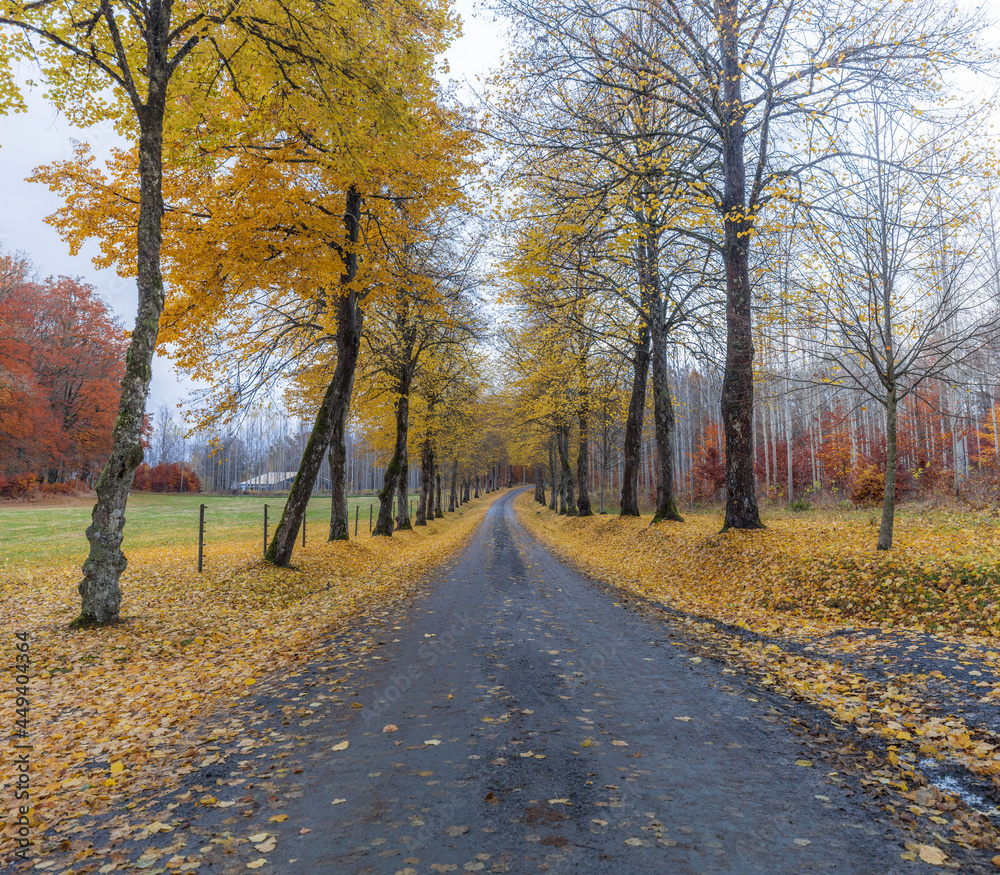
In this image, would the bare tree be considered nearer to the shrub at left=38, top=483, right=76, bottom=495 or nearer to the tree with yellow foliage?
the tree with yellow foliage

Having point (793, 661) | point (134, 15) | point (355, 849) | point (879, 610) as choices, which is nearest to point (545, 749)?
point (355, 849)

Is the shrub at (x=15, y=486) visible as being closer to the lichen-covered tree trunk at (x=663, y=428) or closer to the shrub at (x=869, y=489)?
the lichen-covered tree trunk at (x=663, y=428)

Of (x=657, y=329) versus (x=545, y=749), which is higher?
(x=657, y=329)

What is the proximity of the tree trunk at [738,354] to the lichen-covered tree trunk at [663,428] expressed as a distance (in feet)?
15.3

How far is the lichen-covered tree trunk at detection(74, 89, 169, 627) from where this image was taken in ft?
22.6

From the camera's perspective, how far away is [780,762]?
3.44 meters

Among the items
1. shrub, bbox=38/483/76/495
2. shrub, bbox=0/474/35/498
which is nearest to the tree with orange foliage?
shrub, bbox=0/474/35/498

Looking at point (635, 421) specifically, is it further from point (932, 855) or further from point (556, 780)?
point (932, 855)

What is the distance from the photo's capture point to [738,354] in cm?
1134

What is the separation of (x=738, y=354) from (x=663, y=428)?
5.80 meters

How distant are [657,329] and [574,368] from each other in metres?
5.92

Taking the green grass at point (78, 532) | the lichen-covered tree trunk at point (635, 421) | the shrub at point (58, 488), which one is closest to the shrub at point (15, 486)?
the shrub at point (58, 488)

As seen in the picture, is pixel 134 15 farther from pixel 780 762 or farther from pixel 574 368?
pixel 574 368

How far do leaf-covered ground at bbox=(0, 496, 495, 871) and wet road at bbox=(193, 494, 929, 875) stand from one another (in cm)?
98
